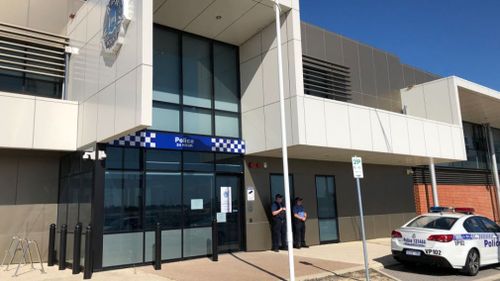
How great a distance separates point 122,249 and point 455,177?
66.3ft

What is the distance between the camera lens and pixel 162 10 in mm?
13039

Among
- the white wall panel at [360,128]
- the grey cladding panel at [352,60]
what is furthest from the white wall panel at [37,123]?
the grey cladding panel at [352,60]

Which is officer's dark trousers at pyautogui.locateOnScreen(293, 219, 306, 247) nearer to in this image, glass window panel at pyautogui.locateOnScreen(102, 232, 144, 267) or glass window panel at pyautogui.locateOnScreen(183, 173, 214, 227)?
glass window panel at pyautogui.locateOnScreen(183, 173, 214, 227)

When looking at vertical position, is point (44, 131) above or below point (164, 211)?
above

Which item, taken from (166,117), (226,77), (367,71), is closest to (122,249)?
(166,117)

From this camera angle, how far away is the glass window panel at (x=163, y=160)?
1238cm

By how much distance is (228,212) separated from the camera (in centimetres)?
1404

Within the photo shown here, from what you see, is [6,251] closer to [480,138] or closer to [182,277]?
[182,277]

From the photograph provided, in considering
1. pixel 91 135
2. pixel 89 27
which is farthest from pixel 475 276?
pixel 89 27

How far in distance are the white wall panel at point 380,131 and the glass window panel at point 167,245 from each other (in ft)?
24.3

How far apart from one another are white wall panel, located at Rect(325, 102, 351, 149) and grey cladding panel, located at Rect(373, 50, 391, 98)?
615cm

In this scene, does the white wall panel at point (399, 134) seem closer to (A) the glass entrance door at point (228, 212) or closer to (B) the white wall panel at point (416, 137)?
(B) the white wall panel at point (416, 137)

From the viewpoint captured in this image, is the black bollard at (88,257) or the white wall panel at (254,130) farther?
the white wall panel at (254,130)

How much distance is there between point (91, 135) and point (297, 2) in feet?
24.2
